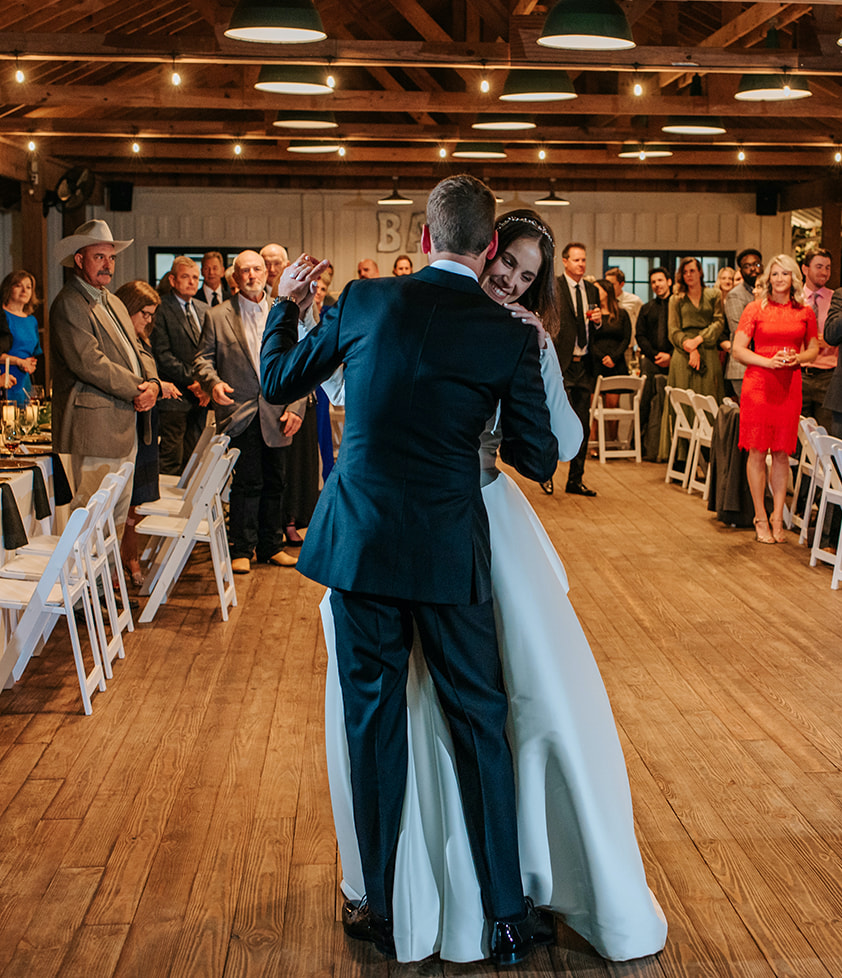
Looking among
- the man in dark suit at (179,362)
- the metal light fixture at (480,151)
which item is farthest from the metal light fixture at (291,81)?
the metal light fixture at (480,151)

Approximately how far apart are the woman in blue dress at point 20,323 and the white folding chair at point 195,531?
11.4ft

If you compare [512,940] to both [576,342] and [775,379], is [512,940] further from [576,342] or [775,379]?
[576,342]

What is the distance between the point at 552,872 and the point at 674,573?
13.7 feet

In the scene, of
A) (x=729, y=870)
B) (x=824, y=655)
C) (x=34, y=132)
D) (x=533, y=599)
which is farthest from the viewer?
(x=34, y=132)

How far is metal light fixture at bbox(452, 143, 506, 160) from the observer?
1345cm

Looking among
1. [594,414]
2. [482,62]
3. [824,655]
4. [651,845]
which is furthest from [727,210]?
[651,845]

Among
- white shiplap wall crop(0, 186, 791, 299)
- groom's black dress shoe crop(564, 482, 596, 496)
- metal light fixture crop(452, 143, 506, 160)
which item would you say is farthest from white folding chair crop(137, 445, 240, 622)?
white shiplap wall crop(0, 186, 791, 299)

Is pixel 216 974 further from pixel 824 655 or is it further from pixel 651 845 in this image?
pixel 824 655

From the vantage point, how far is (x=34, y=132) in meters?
12.8

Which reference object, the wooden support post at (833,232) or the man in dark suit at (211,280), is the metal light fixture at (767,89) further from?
the wooden support post at (833,232)

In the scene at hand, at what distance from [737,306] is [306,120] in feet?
13.2

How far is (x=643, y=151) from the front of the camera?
46.0 feet

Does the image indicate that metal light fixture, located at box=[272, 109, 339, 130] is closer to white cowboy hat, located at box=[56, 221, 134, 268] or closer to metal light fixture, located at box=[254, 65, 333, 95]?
metal light fixture, located at box=[254, 65, 333, 95]

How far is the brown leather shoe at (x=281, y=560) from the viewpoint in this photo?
22.7 feet
